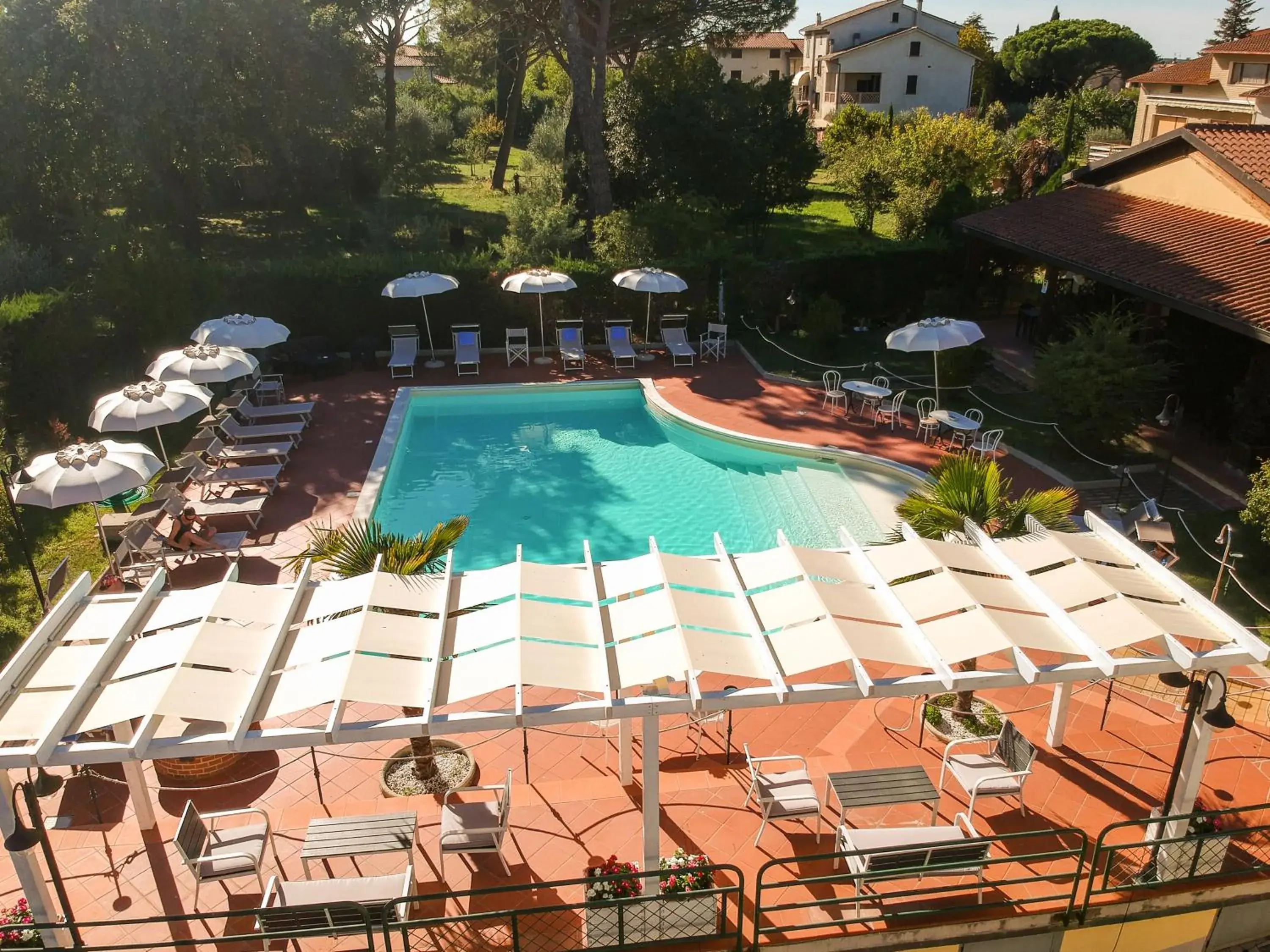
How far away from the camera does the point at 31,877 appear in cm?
614

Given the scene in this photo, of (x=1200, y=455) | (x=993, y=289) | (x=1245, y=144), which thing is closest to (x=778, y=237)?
(x=993, y=289)

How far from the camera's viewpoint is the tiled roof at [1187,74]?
1668 inches

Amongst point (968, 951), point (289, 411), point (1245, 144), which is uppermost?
point (1245, 144)

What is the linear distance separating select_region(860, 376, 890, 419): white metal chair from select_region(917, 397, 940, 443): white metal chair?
778 mm

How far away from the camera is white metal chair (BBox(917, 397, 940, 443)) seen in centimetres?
1670

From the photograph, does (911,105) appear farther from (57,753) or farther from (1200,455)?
(57,753)

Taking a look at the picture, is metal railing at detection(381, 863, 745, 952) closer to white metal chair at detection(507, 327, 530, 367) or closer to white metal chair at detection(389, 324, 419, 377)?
white metal chair at detection(389, 324, 419, 377)

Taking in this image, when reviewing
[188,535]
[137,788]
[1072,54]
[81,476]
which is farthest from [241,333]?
[1072,54]

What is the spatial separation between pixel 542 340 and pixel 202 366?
857 cm

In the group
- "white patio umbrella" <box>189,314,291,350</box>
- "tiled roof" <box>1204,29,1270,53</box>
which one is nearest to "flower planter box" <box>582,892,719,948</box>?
"white patio umbrella" <box>189,314,291,350</box>

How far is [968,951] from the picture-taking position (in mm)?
6930

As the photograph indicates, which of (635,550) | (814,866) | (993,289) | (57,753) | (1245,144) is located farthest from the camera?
(993,289)

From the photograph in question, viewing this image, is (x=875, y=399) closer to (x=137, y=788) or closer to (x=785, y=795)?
(x=785, y=795)

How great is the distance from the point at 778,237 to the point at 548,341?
47.4ft
